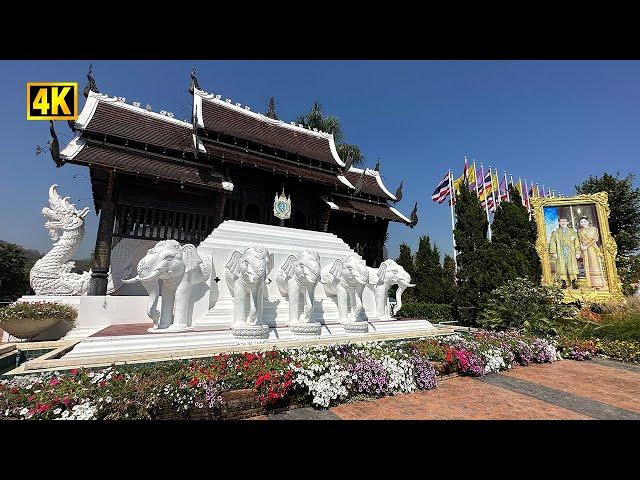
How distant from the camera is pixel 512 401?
439cm

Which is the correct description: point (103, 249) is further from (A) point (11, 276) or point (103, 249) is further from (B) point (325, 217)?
(A) point (11, 276)

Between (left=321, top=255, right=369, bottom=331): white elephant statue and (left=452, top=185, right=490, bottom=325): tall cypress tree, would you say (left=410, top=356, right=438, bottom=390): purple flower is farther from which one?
(left=452, top=185, right=490, bottom=325): tall cypress tree

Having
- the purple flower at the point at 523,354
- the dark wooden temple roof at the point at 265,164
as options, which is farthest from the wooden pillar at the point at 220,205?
the purple flower at the point at 523,354

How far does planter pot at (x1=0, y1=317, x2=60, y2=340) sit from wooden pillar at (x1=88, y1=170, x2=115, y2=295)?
163cm

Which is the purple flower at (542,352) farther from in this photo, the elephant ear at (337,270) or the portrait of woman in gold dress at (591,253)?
the portrait of woman in gold dress at (591,253)

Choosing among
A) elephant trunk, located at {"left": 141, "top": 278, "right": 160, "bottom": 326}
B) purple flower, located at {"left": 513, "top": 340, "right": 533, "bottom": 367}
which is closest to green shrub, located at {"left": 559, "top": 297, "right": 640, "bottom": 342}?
purple flower, located at {"left": 513, "top": 340, "right": 533, "bottom": 367}

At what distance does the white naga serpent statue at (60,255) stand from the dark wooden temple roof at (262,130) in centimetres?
525

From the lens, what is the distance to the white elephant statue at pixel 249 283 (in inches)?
263

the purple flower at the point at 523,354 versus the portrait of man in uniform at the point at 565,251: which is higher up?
the portrait of man in uniform at the point at 565,251

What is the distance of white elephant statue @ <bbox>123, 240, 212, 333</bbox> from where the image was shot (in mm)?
6395
